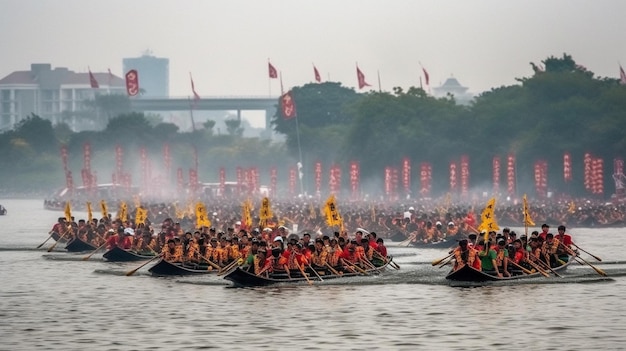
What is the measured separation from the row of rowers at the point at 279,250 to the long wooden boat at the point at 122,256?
16.5ft

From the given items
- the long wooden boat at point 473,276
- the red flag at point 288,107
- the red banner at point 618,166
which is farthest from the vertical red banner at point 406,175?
the long wooden boat at point 473,276

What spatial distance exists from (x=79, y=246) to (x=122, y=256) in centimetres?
853

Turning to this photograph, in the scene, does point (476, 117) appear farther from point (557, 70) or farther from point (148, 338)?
point (148, 338)

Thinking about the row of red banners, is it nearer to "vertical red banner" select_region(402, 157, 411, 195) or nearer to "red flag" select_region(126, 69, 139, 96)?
"vertical red banner" select_region(402, 157, 411, 195)

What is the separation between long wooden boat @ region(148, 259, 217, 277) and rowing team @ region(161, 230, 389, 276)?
0.59 feet

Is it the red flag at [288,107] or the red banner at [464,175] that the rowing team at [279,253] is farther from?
the red flag at [288,107]

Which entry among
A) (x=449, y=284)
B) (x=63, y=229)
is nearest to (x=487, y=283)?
(x=449, y=284)

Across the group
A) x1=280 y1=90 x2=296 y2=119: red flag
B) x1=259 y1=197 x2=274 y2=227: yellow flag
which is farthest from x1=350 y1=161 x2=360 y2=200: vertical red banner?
x1=259 y1=197 x2=274 y2=227: yellow flag

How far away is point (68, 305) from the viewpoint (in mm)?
50438

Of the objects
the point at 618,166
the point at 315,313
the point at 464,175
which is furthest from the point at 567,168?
the point at 315,313

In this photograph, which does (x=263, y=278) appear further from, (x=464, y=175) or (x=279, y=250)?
(x=464, y=175)

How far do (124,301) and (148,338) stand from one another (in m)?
9.57

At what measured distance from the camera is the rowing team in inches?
2087

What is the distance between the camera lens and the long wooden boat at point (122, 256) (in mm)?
65625
